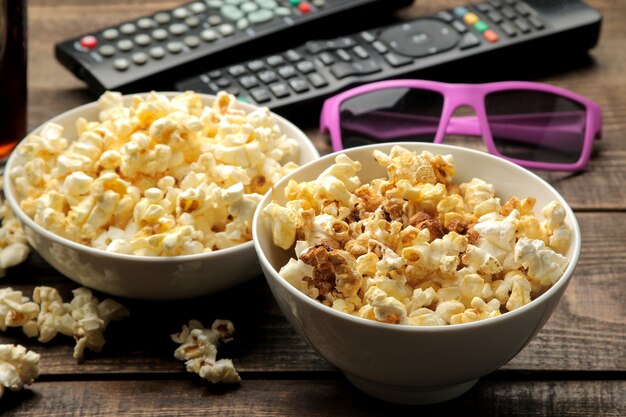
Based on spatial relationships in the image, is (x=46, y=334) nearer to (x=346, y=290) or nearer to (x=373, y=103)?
(x=346, y=290)

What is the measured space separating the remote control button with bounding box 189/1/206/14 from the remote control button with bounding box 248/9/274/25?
0.07m

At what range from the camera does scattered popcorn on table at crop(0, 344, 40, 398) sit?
2.39ft

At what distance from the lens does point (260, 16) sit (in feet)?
3.98

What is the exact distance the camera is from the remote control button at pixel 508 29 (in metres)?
1.19

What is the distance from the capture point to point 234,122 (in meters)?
0.86

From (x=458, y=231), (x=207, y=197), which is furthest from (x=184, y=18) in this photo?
(x=458, y=231)

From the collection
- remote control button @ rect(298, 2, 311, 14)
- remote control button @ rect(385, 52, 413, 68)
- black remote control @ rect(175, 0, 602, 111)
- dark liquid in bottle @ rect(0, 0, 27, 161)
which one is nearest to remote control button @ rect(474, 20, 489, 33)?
black remote control @ rect(175, 0, 602, 111)

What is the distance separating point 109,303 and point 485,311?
1.07 feet

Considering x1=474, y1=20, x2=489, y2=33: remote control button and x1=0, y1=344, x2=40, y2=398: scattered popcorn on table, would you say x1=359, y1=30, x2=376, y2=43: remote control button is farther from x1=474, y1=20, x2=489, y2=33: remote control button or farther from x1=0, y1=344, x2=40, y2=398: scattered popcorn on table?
x1=0, y1=344, x2=40, y2=398: scattered popcorn on table

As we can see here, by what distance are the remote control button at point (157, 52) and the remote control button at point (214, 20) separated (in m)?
0.09

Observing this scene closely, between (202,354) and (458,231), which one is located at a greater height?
(458,231)

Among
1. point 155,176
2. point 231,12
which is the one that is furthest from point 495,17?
point 155,176

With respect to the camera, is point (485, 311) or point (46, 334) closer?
point (485, 311)

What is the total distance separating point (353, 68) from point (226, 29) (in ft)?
0.60
